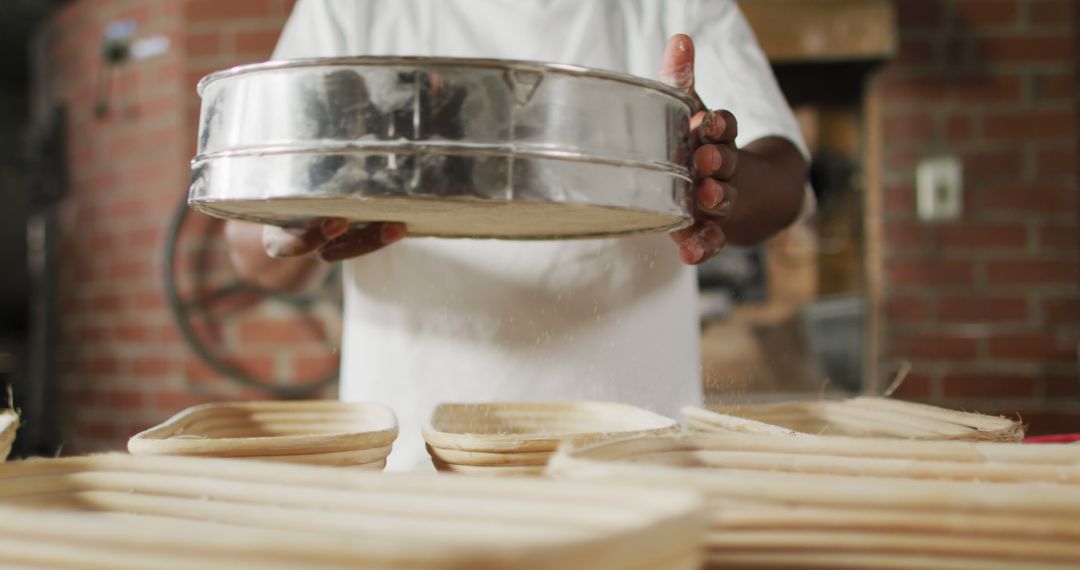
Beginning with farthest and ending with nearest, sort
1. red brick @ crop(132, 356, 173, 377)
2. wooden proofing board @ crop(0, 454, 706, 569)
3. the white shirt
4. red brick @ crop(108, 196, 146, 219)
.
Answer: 1. red brick @ crop(108, 196, 146, 219)
2. red brick @ crop(132, 356, 173, 377)
3. the white shirt
4. wooden proofing board @ crop(0, 454, 706, 569)

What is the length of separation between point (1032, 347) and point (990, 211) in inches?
11.8

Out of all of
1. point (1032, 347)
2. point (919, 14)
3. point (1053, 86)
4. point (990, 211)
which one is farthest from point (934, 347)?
point (919, 14)

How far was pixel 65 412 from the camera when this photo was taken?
122 inches

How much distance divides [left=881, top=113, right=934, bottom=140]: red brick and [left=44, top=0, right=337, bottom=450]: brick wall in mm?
1330

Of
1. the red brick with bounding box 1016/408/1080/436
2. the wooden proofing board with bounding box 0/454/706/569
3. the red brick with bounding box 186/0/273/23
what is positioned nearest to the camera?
the wooden proofing board with bounding box 0/454/706/569

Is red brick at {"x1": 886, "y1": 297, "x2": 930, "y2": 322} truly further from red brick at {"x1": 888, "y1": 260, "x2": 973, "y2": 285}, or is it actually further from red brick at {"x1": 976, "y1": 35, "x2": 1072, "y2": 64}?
red brick at {"x1": 976, "y1": 35, "x2": 1072, "y2": 64}

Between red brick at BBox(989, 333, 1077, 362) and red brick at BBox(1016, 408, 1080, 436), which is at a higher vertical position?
red brick at BBox(989, 333, 1077, 362)

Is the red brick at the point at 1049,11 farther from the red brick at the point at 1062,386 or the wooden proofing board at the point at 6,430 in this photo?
the wooden proofing board at the point at 6,430

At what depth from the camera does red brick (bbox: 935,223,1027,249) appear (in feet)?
6.53

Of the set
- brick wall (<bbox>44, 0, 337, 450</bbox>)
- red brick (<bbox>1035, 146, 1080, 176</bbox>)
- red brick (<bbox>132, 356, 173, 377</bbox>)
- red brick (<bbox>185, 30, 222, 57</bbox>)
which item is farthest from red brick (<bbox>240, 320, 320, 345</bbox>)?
red brick (<bbox>1035, 146, 1080, 176</bbox>)

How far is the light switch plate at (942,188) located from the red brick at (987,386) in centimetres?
34

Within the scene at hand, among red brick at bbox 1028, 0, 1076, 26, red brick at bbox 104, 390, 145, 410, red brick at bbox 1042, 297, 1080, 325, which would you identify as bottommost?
red brick at bbox 104, 390, 145, 410

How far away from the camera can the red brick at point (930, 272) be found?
2004 mm

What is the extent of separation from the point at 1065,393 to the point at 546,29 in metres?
1.54
